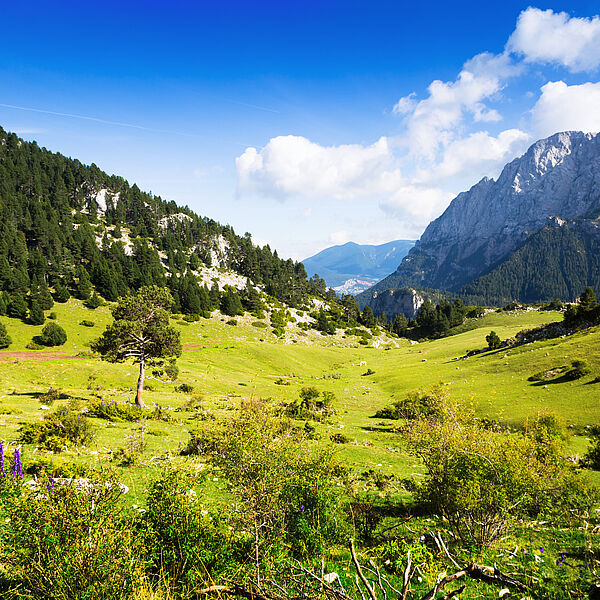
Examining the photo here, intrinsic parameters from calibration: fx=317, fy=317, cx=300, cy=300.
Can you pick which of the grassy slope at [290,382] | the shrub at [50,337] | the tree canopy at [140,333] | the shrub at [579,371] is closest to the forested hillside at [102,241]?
the grassy slope at [290,382]

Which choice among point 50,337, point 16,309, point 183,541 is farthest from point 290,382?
point 16,309

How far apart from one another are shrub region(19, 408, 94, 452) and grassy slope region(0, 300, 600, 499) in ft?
2.52

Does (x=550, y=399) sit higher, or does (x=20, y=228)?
(x=20, y=228)

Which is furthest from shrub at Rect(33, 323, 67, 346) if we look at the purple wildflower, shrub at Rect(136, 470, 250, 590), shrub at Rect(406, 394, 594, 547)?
shrub at Rect(406, 394, 594, 547)

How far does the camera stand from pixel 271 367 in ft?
238

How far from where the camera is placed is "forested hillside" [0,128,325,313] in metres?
98.7

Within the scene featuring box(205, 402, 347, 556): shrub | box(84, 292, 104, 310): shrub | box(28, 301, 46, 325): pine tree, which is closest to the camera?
box(205, 402, 347, 556): shrub

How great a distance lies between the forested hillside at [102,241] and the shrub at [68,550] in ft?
317

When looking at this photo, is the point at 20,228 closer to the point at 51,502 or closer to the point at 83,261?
the point at 83,261

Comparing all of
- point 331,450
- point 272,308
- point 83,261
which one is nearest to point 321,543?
point 331,450

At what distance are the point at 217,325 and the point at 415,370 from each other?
62525mm

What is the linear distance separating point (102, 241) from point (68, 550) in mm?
148148

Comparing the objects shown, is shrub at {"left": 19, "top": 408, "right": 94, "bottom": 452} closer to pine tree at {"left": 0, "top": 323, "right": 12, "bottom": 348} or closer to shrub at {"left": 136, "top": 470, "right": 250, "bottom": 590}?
shrub at {"left": 136, "top": 470, "right": 250, "bottom": 590}

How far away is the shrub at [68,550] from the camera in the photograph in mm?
5742
